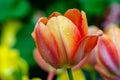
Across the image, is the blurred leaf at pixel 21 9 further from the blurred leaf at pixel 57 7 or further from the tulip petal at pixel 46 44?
the tulip petal at pixel 46 44

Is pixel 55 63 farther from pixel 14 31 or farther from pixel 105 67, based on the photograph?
pixel 14 31

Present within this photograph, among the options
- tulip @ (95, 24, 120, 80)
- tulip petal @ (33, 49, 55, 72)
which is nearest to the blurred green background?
tulip petal @ (33, 49, 55, 72)

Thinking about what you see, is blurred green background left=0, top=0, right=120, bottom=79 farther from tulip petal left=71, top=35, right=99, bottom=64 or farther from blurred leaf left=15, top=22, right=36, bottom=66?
tulip petal left=71, top=35, right=99, bottom=64

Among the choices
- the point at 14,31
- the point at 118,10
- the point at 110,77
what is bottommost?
the point at 14,31

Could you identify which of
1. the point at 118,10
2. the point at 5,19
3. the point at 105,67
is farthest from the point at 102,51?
the point at 5,19

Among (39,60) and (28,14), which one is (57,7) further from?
(39,60)

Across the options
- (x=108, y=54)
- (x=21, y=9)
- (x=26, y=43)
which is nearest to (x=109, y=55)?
(x=108, y=54)

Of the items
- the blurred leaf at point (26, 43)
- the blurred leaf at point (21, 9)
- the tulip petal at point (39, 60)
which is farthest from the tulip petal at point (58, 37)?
the blurred leaf at point (21, 9)
